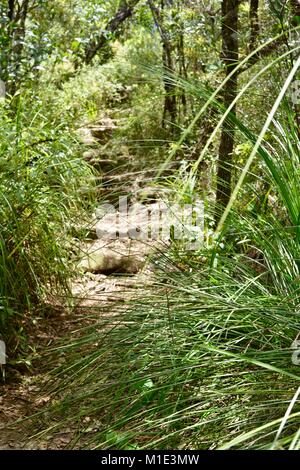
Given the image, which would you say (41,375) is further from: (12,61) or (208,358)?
(12,61)

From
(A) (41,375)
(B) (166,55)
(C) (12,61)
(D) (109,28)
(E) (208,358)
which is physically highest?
(D) (109,28)

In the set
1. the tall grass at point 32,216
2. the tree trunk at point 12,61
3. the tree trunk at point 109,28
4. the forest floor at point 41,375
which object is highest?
the tree trunk at point 109,28

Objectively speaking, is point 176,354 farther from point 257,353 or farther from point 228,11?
point 228,11

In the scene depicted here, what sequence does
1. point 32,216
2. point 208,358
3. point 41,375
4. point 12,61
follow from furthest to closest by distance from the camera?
point 12,61 → point 32,216 → point 41,375 → point 208,358

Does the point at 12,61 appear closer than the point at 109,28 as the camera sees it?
Yes

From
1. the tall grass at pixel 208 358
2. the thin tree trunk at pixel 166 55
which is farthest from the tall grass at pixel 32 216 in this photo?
the thin tree trunk at pixel 166 55

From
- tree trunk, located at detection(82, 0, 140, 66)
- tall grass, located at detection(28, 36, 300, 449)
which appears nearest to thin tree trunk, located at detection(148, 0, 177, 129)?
tree trunk, located at detection(82, 0, 140, 66)

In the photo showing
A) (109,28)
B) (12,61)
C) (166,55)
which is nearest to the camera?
(12,61)

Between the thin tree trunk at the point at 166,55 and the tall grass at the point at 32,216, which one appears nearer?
the tall grass at the point at 32,216

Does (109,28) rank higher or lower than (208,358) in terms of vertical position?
higher

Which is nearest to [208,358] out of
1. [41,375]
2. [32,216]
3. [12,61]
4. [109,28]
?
[41,375]

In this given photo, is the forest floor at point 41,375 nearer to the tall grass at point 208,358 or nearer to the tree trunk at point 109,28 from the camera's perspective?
the tall grass at point 208,358
